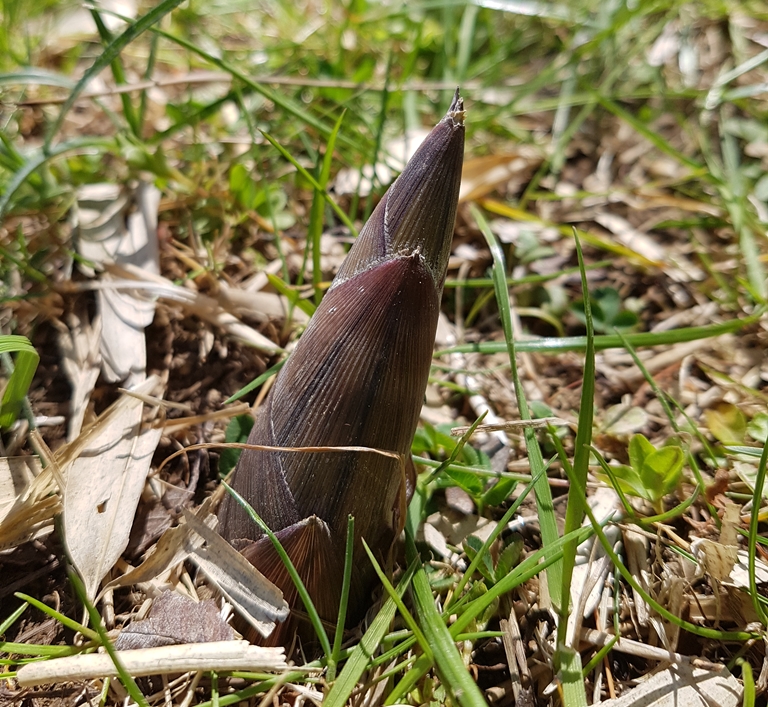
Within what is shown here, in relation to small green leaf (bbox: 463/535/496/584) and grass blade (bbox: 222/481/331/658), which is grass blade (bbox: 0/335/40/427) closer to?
grass blade (bbox: 222/481/331/658)

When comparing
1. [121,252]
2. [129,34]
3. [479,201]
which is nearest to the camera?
[129,34]

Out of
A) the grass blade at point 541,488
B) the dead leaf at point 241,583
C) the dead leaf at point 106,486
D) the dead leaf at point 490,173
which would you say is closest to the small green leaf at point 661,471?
the grass blade at point 541,488

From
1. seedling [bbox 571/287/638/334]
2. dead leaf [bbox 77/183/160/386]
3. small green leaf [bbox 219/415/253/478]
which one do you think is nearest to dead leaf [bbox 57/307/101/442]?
dead leaf [bbox 77/183/160/386]

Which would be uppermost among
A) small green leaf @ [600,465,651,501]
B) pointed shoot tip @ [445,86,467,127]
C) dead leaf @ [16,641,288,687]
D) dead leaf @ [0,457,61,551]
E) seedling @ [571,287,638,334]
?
pointed shoot tip @ [445,86,467,127]

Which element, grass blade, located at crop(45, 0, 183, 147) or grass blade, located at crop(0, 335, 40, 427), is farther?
grass blade, located at crop(45, 0, 183, 147)

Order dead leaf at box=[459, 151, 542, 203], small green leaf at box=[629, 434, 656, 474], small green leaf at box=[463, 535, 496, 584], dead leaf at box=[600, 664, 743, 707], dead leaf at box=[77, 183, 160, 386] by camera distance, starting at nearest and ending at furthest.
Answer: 1. dead leaf at box=[600, 664, 743, 707]
2. small green leaf at box=[463, 535, 496, 584]
3. small green leaf at box=[629, 434, 656, 474]
4. dead leaf at box=[77, 183, 160, 386]
5. dead leaf at box=[459, 151, 542, 203]

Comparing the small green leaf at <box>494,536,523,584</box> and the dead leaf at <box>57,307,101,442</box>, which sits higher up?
the dead leaf at <box>57,307,101,442</box>

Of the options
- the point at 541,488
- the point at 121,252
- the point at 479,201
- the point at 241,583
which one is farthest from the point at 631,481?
the point at 121,252

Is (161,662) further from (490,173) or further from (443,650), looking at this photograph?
(490,173)
